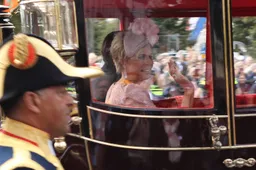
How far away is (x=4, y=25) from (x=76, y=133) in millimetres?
755

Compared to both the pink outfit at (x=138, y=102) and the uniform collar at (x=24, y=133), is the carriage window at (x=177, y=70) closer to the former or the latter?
the pink outfit at (x=138, y=102)

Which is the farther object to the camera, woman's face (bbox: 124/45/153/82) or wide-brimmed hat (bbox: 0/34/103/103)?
woman's face (bbox: 124/45/153/82)

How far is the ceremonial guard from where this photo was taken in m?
1.12

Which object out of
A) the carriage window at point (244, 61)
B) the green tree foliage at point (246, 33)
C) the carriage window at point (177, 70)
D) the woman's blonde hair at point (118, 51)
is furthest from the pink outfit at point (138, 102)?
the green tree foliage at point (246, 33)

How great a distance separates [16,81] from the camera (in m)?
1.13

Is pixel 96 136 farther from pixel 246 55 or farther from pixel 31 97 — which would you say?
pixel 31 97

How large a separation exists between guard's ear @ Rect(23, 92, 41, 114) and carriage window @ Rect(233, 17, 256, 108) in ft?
4.90

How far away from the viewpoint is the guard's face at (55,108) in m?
1.17

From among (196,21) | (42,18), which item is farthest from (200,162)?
(42,18)

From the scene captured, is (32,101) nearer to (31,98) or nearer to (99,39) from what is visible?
(31,98)

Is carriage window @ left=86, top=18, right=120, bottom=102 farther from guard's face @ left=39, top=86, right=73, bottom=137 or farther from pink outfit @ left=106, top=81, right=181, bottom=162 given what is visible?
guard's face @ left=39, top=86, right=73, bottom=137

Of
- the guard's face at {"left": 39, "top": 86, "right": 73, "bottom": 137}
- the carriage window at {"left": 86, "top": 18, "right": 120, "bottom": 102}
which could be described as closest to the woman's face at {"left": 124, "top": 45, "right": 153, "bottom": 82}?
the carriage window at {"left": 86, "top": 18, "right": 120, "bottom": 102}

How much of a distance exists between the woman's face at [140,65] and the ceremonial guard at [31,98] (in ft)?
4.51

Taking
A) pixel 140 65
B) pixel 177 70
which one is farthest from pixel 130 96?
pixel 177 70
